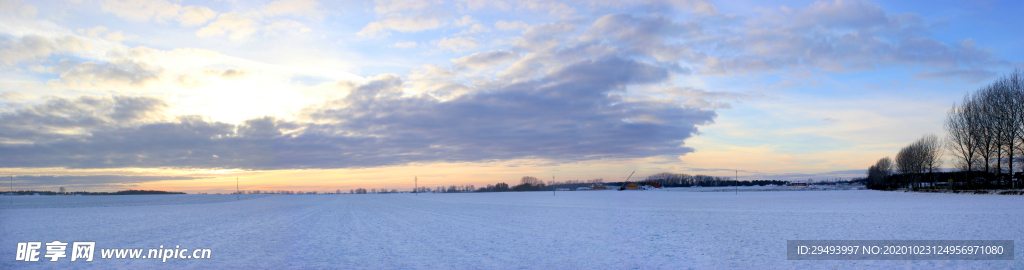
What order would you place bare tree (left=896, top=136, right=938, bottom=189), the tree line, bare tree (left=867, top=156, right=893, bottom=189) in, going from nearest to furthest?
the tree line → bare tree (left=896, top=136, right=938, bottom=189) → bare tree (left=867, top=156, right=893, bottom=189)

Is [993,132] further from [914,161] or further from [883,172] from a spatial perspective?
[883,172]

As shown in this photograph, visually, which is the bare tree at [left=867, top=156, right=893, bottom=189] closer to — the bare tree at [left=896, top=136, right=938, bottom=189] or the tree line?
the bare tree at [left=896, top=136, right=938, bottom=189]

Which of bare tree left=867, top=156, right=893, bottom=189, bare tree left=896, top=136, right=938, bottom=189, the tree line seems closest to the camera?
the tree line

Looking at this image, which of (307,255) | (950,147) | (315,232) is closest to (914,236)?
(307,255)

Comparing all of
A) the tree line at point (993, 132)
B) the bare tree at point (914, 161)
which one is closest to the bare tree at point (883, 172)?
the bare tree at point (914, 161)

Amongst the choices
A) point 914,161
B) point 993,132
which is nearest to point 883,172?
point 914,161

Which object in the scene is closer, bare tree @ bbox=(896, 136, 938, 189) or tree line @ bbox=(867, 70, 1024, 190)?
tree line @ bbox=(867, 70, 1024, 190)

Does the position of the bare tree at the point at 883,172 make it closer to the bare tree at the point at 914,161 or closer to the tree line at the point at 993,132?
the bare tree at the point at 914,161

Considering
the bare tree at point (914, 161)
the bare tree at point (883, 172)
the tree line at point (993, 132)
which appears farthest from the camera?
the bare tree at point (883, 172)

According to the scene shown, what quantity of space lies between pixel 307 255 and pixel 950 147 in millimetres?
85240

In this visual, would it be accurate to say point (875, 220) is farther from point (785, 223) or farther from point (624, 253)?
point (624, 253)

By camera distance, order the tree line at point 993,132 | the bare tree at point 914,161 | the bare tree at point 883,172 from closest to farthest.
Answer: the tree line at point 993,132
the bare tree at point 914,161
the bare tree at point 883,172

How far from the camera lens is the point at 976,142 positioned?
6181cm

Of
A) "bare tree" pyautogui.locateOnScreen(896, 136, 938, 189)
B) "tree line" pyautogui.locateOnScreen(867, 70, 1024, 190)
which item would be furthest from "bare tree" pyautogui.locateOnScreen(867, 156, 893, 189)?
"tree line" pyautogui.locateOnScreen(867, 70, 1024, 190)
